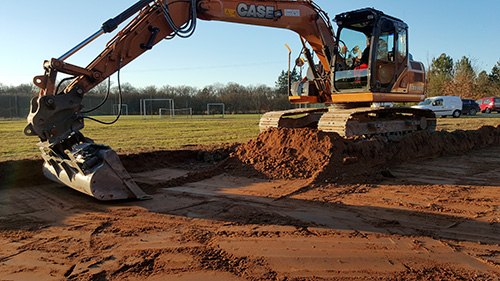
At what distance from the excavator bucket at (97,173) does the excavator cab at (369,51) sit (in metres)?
5.70

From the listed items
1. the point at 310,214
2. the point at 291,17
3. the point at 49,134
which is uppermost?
the point at 291,17

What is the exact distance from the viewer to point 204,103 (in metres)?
50.9

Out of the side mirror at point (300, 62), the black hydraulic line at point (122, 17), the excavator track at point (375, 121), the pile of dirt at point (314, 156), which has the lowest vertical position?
the pile of dirt at point (314, 156)

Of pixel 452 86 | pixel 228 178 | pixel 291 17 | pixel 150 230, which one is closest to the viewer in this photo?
pixel 150 230

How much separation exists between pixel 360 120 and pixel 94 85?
607cm

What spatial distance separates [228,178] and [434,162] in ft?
16.6

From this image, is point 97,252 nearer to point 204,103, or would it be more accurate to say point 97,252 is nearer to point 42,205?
point 42,205

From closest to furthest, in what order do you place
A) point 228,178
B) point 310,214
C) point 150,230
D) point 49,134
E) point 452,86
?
point 150,230 → point 310,214 → point 49,134 → point 228,178 → point 452,86

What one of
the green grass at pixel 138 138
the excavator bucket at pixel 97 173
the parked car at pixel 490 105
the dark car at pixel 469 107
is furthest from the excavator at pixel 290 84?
the parked car at pixel 490 105

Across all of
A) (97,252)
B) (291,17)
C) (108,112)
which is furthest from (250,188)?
(108,112)

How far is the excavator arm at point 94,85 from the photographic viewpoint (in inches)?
198

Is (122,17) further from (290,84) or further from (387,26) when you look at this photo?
(387,26)

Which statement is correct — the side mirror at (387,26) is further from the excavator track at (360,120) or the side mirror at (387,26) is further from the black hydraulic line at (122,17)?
the black hydraulic line at (122,17)

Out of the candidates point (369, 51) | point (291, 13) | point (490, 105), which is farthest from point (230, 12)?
point (490, 105)
